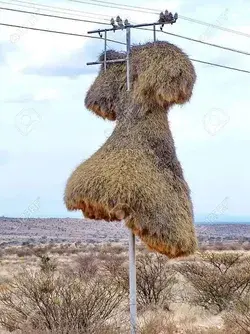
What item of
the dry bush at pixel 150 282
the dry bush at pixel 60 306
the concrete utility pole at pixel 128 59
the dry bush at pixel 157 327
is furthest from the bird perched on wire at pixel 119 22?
the dry bush at pixel 150 282

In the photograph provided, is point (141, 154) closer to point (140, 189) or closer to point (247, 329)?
point (140, 189)

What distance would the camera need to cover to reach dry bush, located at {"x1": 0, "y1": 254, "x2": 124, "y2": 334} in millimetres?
13469

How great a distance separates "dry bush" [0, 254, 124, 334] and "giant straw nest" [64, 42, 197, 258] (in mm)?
2305

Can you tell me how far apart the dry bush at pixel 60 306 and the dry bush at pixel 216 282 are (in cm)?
839

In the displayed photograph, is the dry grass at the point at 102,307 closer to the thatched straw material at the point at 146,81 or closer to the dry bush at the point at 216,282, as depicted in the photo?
the dry bush at the point at 216,282

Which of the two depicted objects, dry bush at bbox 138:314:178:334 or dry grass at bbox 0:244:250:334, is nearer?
dry grass at bbox 0:244:250:334

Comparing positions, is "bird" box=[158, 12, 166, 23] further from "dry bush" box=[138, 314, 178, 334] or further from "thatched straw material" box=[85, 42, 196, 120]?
"dry bush" box=[138, 314, 178, 334]

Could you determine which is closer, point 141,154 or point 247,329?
point 141,154

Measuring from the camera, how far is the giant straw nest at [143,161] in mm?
11219

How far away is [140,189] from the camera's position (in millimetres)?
11219

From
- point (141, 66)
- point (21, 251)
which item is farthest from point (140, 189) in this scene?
point (21, 251)

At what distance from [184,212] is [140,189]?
968 mm

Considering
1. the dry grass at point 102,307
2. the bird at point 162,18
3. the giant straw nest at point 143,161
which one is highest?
the bird at point 162,18

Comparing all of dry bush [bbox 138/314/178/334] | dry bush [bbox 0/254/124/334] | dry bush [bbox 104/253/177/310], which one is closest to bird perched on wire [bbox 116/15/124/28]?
dry bush [bbox 0/254/124/334]
